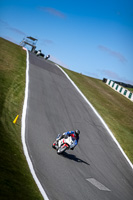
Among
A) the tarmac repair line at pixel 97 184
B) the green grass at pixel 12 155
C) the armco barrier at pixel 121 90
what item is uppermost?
the armco barrier at pixel 121 90

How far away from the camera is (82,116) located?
20.2m

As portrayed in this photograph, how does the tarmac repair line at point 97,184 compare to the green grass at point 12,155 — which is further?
the tarmac repair line at point 97,184

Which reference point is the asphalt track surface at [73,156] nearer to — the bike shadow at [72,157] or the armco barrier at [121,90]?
the bike shadow at [72,157]

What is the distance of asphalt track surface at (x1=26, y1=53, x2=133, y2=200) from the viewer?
904cm

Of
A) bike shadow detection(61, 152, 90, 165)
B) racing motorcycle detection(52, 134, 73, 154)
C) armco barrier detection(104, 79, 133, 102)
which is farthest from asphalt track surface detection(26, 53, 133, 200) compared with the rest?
armco barrier detection(104, 79, 133, 102)

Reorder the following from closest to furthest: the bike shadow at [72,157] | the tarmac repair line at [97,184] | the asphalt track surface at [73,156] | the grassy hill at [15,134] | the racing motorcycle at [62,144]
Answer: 1. the grassy hill at [15,134]
2. the asphalt track surface at [73,156]
3. the tarmac repair line at [97,184]
4. the racing motorcycle at [62,144]
5. the bike shadow at [72,157]

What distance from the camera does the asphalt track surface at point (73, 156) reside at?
356 inches

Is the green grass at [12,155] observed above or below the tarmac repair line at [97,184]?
above

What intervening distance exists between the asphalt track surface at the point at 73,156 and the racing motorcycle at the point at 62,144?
24 centimetres

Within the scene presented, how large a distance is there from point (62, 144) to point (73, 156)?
96cm

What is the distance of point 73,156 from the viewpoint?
484 inches

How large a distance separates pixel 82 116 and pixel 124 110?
1136 centimetres

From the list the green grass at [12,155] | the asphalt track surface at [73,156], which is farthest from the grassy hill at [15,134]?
the asphalt track surface at [73,156]

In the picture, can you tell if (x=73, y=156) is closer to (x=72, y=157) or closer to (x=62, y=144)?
(x=72, y=157)
